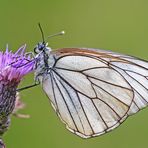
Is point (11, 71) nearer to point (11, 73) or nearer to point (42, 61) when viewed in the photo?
point (11, 73)

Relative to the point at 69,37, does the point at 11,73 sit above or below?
below

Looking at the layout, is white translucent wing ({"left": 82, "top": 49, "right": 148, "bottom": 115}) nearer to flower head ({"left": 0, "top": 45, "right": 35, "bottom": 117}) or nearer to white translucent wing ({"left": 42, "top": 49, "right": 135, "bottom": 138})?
white translucent wing ({"left": 42, "top": 49, "right": 135, "bottom": 138})

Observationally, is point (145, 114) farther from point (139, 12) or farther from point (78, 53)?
point (78, 53)

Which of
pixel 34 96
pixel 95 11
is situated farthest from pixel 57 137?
pixel 95 11

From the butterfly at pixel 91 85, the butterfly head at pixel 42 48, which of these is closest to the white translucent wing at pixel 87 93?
the butterfly at pixel 91 85

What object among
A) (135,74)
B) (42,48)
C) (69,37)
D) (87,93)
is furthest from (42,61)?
(69,37)
